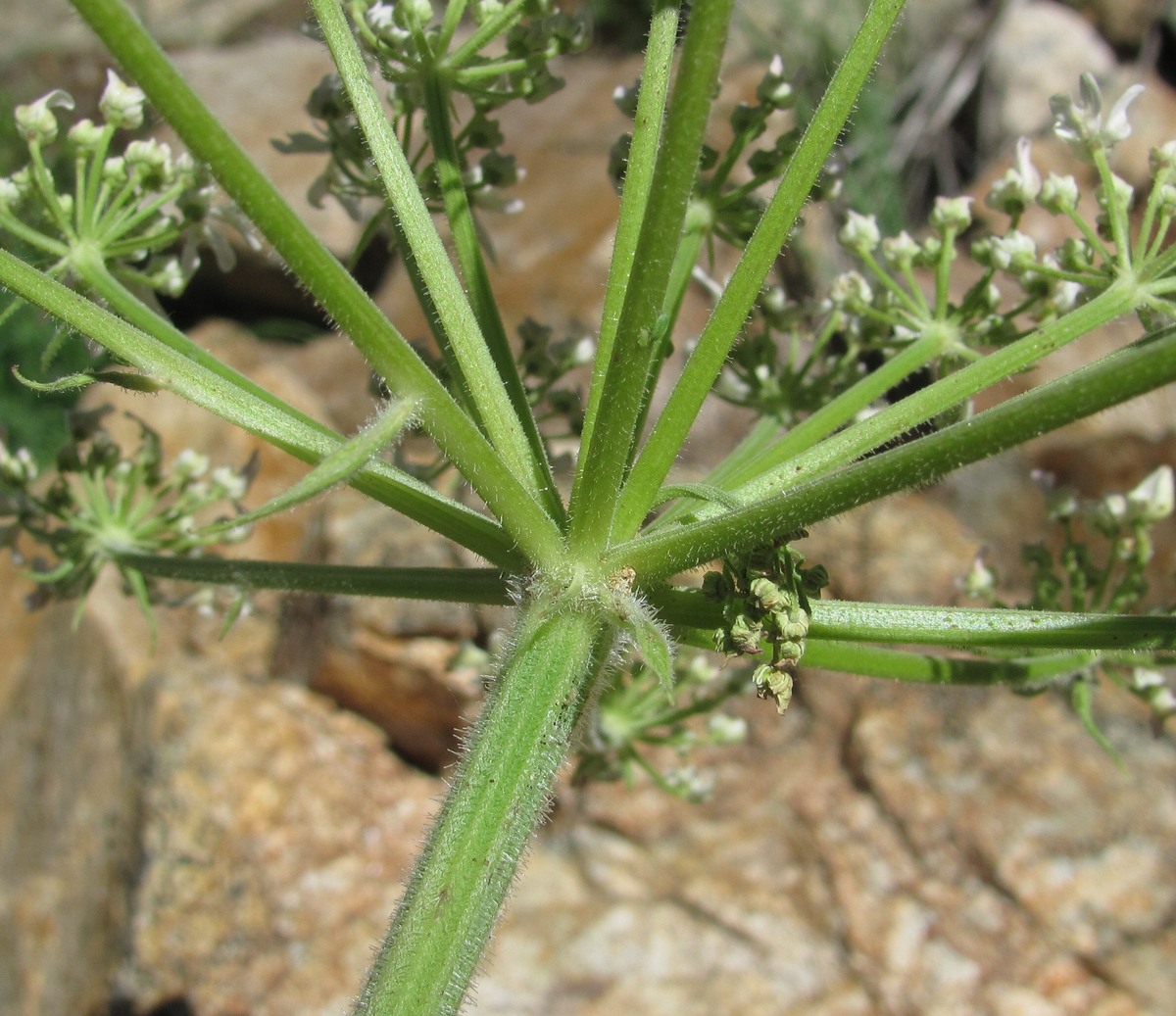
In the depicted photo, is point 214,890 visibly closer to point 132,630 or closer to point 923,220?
point 132,630

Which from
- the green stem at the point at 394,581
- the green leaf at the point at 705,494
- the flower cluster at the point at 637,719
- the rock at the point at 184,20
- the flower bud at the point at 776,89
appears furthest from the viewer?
the rock at the point at 184,20

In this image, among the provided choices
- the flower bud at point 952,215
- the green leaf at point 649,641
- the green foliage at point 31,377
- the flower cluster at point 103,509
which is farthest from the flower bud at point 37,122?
the green foliage at point 31,377

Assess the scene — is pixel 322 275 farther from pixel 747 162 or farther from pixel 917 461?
pixel 747 162

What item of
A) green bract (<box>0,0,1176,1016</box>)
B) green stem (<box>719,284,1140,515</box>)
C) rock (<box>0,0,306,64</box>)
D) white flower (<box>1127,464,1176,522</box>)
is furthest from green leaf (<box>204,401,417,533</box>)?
rock (<box>0,0,306,64</box>)

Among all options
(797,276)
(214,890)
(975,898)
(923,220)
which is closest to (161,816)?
(214,890)

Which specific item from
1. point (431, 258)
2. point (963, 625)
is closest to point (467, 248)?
point (431, 258)

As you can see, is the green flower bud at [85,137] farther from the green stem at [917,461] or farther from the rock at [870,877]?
the rock at [870,877]

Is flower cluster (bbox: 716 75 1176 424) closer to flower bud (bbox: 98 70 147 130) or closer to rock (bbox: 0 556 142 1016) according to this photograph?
flower bud (bbox: 98 70 147 130)
